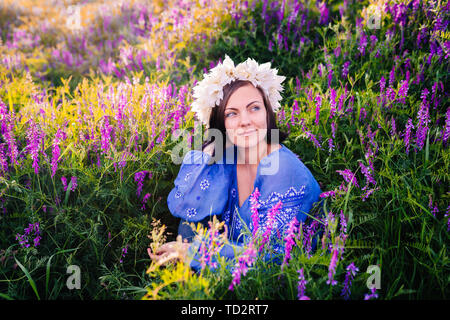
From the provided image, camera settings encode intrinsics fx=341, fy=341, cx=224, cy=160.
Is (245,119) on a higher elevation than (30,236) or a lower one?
higher

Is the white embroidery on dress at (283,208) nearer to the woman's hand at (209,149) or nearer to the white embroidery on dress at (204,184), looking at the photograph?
the white embroidery on dress at (204,184)

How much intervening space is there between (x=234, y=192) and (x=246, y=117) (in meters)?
Answer: 0.58

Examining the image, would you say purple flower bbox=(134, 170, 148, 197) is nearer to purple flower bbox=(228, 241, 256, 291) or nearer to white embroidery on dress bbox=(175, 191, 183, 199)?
white embroidery on dress bbox=(175, 191, 183, 199)

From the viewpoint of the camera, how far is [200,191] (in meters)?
2.53

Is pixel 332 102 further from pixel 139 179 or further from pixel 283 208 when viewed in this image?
pixel 139 179

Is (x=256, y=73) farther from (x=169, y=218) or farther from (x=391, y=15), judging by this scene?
(x=391, y=15)

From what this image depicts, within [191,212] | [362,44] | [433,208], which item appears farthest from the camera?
[362,44]

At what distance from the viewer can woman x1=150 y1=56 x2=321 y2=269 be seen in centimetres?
228

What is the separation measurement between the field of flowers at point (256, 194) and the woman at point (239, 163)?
0.70ft

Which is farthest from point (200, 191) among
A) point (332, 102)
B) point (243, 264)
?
point (332, 102)

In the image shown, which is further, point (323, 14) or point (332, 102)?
point (323, 14)

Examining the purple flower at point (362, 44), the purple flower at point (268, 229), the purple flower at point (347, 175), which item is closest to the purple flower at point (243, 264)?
the purple flower at point (268, 229)

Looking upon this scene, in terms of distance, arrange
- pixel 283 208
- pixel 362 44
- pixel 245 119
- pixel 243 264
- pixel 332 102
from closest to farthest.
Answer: pixel 243 264 → pixel 283 208 → pixel 245 119 → pixel 332 102 → pixel 362 44
